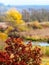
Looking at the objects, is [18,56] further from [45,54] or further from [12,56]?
[45,54]

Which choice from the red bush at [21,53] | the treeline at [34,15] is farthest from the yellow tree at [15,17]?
the red bush at [21,53]

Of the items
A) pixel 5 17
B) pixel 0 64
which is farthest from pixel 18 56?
pixel 5 17

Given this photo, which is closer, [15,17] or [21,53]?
[21,53]

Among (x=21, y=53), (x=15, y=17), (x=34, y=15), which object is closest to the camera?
(x=21, y=53)

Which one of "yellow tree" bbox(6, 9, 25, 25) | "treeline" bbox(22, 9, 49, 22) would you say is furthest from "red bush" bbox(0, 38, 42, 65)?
"treeline" bbox(22, 9, 49, 22)

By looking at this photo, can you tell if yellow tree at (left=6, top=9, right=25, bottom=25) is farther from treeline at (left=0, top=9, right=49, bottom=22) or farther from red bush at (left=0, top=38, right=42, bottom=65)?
red bush at (left=0, top=38, right=42, bottom=65)

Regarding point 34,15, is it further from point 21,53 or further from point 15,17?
point 21,53

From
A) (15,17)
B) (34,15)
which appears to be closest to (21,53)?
(15,17)

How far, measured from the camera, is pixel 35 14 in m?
17.0

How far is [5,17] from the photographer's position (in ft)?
53.9

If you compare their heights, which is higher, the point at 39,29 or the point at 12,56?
the point at 12,56

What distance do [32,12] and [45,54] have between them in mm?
9904

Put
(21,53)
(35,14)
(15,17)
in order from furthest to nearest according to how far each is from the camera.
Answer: (35,14), (15,17), (21,53)

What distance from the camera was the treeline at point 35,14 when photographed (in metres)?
17.0
